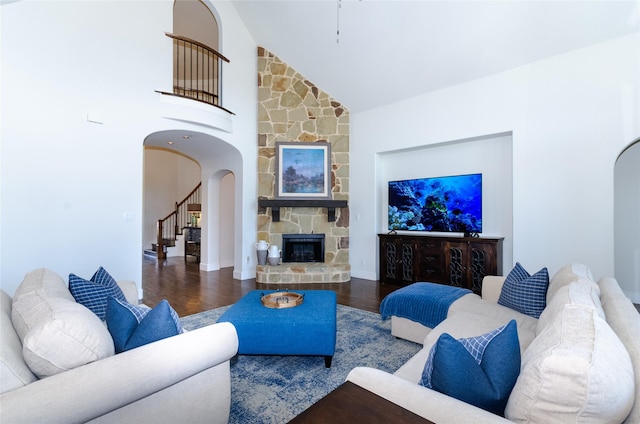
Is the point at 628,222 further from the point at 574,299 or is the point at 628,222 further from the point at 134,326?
the point at 134,326

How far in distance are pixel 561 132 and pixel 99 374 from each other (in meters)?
5.13

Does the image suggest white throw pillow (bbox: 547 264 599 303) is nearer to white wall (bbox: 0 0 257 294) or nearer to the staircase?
white wall (bbox: 0 0 257 294)

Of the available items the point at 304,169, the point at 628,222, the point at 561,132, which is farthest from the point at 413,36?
the point at 628,222

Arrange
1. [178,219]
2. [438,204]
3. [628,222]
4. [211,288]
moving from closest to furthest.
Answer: [628,222] → [211,288] → [438,204] → [178,219]

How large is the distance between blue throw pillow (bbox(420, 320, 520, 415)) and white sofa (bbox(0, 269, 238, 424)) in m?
1.07

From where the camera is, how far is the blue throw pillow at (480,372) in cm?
105

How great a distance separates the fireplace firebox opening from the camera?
6258mm

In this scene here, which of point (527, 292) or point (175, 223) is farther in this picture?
point (175, 223)

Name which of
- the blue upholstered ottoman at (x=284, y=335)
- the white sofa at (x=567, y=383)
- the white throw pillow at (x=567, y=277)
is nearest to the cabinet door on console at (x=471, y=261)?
the white throw pillow at (x=567, y=277)

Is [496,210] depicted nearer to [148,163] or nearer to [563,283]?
[563,283]

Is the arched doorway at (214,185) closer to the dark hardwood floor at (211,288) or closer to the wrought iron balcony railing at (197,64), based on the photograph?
the dark hardwood floor at (211,288)

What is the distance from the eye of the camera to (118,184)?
4430 mm

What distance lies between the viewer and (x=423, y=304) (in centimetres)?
284

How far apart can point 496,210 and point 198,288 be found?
4.86m
